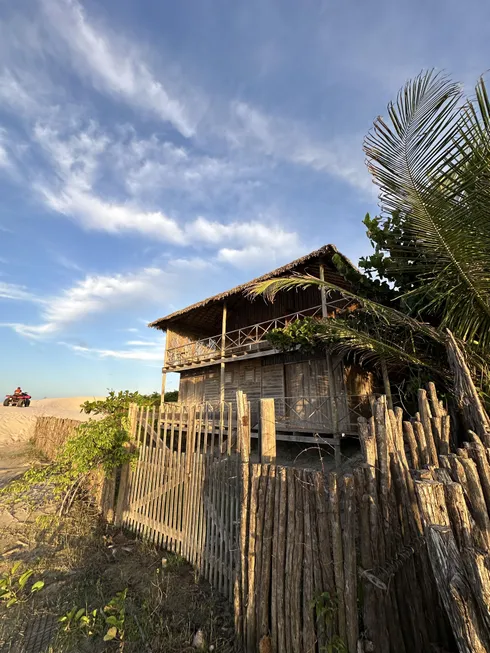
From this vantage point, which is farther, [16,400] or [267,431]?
[16,400]

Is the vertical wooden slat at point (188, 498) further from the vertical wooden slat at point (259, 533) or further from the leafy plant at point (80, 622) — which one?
the vertical wooden slat at point (259, 533)

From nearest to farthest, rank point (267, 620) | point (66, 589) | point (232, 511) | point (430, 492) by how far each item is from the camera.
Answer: point (430, 492) < point (267, 620) < point (232, 511) < point (66, 589)

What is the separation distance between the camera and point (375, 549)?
216 centimetres

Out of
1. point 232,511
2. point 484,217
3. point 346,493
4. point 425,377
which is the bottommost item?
point 232,511

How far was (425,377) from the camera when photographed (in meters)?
5.89

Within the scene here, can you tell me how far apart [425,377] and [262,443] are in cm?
419

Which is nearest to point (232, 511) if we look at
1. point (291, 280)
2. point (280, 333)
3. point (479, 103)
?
point (291, 280)

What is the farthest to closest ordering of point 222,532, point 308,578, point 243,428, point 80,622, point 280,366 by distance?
point 280,366
point 222,532
point 243,428
point 80,622
point 308,578

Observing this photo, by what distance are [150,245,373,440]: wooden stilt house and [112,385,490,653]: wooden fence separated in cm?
657

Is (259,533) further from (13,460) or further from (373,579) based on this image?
(13,460)

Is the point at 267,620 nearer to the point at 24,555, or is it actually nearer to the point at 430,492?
the point at 430,492

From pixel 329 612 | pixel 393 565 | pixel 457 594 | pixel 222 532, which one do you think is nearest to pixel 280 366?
pixel 222 532

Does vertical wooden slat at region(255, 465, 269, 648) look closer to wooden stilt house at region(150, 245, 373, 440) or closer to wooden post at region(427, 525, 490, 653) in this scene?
wooden post at region(427, 525, 490, 653)

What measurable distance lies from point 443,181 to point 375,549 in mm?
3578
